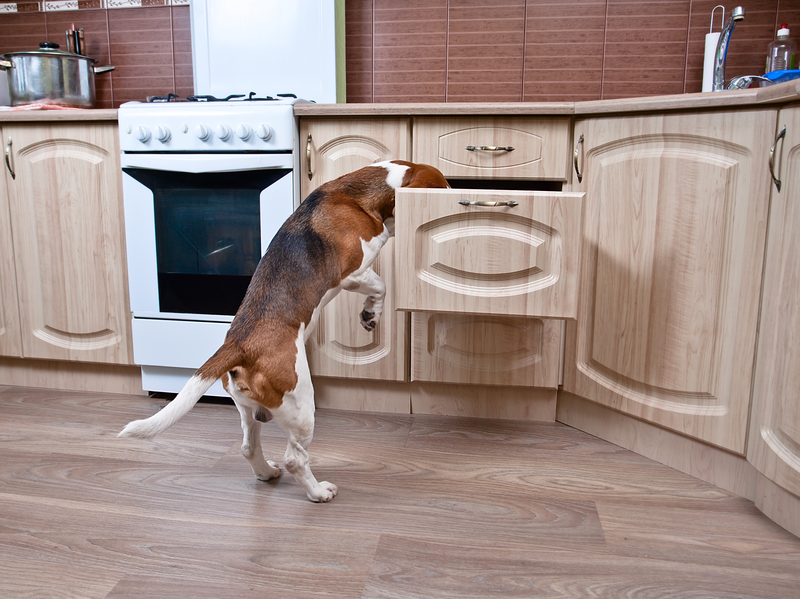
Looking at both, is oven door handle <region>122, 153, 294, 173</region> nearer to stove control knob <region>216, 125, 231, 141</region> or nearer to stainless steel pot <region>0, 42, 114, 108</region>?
stove control knob <region>216, 125, 231, 141</region>

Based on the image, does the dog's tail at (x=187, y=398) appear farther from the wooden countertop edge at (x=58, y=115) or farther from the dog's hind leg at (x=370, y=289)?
the wooden countertop edge at (x=58, y=115)

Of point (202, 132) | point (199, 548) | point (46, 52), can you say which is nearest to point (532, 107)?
point (202, 132)

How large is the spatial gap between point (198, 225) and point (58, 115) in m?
0.66

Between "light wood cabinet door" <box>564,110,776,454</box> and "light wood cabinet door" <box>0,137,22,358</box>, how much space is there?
214 centimetres

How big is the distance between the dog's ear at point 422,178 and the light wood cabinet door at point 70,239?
1211mm

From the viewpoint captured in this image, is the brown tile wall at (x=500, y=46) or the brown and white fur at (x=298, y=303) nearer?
the brown and white fur at (x=298, y=303)

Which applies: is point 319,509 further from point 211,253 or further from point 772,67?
point 772,67

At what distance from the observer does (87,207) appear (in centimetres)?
227

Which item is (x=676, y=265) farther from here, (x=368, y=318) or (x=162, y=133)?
(x=162, y=133)

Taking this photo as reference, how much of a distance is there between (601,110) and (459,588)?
1.38m

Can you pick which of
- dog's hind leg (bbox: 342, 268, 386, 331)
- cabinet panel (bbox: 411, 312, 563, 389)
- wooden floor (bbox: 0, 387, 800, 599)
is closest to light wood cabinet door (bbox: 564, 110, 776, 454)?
cabinet panel (bbox: 411, 312, 563, 389)

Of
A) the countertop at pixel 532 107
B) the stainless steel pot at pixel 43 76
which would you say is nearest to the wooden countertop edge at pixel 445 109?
the countertop at pixel 532 107

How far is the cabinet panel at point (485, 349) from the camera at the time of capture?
6.75 ft

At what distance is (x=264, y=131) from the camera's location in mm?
2037
